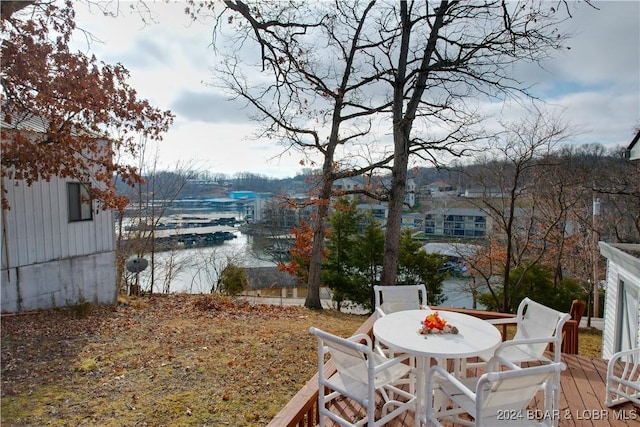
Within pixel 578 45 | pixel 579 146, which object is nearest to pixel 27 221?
pixel 578 45

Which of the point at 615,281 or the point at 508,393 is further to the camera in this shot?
the point at 615,281

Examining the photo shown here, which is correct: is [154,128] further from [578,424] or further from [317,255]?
[578,424]

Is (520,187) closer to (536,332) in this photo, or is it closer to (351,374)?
(536,332)

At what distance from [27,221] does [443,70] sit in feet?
29.4

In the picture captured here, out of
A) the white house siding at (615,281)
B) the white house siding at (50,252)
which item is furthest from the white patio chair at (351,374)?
the white house siding at (50,252)

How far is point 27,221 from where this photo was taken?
7.35 m

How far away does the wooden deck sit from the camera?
2.22 m

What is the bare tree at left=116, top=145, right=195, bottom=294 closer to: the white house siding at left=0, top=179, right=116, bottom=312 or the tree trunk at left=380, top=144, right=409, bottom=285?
the white house siding at left=0, top=179, right=116, bottom=312

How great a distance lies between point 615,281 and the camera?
5395mm

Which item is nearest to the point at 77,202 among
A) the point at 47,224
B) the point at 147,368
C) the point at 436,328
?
the point at 47,224

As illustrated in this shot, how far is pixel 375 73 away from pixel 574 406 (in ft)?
26.4

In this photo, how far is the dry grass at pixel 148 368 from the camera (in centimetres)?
363

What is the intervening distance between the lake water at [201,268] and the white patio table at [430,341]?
43.8 feet

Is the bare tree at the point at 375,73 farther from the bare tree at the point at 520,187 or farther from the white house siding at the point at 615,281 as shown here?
the white house siding at the point at 615,281
